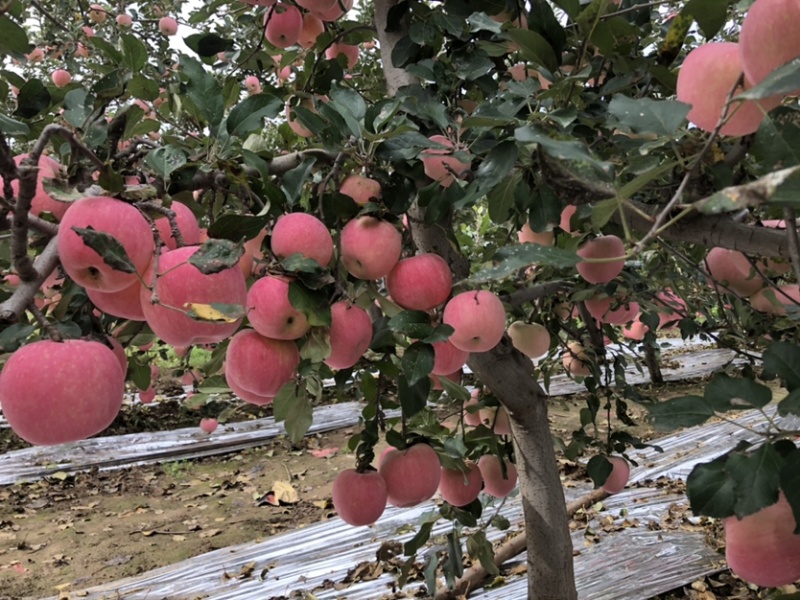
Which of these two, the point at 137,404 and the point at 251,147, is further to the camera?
the point at 137,404

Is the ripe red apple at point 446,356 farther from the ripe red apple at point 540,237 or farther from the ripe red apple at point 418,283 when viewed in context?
the ripe red apple at point 540,237

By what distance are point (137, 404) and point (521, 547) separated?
411cm

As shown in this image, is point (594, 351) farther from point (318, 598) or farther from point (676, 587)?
point (318, 598)

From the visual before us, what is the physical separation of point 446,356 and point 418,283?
0.20 m

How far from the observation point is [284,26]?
5.03ft

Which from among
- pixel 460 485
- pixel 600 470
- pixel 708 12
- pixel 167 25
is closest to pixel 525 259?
pixel 708 12

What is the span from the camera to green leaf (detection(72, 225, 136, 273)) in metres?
0.50

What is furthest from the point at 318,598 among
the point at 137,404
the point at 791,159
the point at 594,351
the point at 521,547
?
the point at 137,404

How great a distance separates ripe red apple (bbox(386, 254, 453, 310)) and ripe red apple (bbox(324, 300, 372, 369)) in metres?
0.09

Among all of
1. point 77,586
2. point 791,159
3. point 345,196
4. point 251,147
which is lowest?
point 77,586

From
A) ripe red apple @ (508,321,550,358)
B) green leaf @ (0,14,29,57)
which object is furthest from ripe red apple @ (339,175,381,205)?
ripe red apple @ (508,321,550,358)

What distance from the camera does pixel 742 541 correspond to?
0.73 metres

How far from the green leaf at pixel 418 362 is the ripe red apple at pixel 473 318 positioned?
59 millimetres

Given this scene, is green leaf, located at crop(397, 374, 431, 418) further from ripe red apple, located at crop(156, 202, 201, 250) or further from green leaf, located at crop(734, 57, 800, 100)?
green leaf, located at crop(734, 57, 800, 100)
